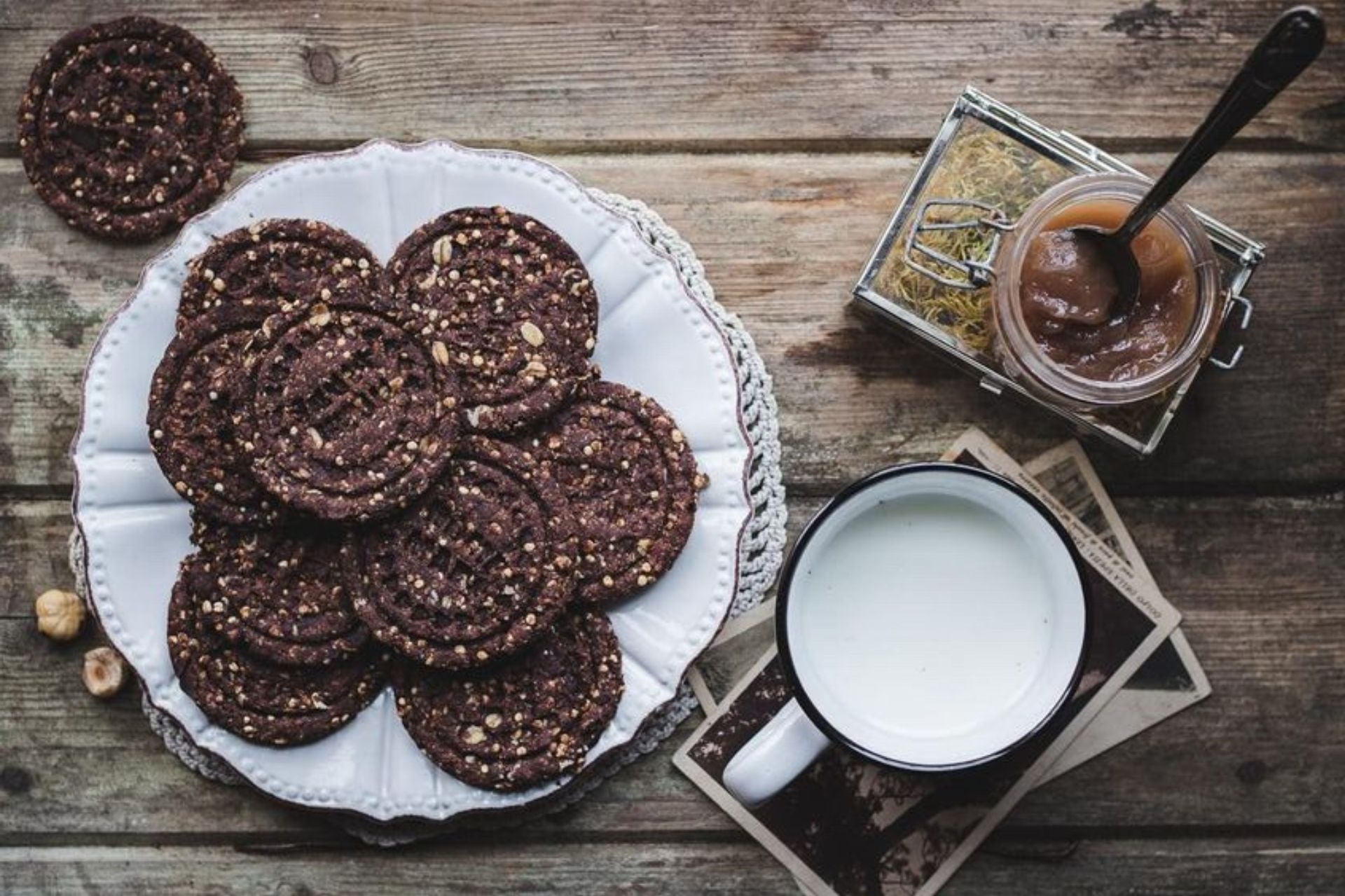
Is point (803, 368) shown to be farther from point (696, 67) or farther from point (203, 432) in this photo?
point (203, 432)

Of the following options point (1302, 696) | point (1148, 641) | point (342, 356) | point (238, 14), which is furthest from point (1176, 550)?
point (238, 14)

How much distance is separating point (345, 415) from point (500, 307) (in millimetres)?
175

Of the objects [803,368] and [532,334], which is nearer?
[532,334]

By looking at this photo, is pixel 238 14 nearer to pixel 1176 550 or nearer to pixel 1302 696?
pixel 1176 550

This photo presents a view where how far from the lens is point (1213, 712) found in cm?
137

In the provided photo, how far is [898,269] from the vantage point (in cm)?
126

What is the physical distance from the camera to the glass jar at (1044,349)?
115cm

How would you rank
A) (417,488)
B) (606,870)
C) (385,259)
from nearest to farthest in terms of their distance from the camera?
(417,488)
(385,259)
(606,870)

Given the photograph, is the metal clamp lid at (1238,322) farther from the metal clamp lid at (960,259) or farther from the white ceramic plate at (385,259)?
the white ceramic plate at (385,259)

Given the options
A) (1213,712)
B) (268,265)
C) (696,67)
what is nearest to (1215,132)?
(696,67)

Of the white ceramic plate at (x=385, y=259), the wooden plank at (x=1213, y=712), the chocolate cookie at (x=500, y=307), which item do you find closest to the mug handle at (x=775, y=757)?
the white ceramic plate at (x=385, y=259)

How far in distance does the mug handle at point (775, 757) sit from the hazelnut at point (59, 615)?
702 mm

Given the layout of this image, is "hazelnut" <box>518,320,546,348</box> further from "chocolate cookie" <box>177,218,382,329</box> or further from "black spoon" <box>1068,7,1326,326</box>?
"black spoon" <box>1068,7,1326,326</box>

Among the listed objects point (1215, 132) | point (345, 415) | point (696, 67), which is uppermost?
point (1215, 132)
